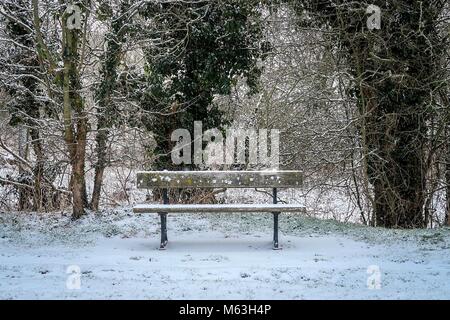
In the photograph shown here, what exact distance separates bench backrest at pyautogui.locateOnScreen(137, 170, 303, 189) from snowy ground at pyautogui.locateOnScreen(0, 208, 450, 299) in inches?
29.4

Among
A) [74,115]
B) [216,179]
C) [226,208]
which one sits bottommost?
[226,208]

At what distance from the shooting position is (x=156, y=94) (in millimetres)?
10461

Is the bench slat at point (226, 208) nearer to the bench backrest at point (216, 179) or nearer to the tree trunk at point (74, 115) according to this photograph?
the bench backrest at point (216, 179)

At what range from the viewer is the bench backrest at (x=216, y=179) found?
6.91m

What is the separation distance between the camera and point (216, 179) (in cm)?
698

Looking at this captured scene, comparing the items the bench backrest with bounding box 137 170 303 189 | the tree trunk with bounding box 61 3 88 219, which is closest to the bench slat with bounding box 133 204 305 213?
the bench backrest with bounding box 137 170 303 189

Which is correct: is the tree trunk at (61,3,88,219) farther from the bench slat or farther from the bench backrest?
the bench slat

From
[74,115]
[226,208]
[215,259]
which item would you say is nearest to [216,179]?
[226,208]

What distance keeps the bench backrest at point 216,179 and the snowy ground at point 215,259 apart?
0.75 m

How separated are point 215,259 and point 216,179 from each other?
1376 mm

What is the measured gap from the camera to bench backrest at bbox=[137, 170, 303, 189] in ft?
22.7

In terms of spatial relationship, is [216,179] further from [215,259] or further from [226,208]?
[215,259]

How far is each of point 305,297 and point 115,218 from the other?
4.47m
